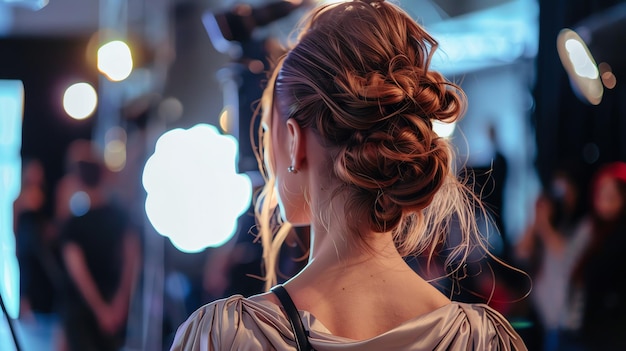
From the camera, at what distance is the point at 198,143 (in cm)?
319

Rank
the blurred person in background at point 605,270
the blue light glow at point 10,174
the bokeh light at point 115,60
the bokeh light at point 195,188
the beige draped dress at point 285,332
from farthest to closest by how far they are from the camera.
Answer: the bokeh light at point 115,60 → the blue light glow at point 10,174 → the blurred person in background at point 605,270 → the bokeh light at point 195,188 → the beige draped dress at point 285,332

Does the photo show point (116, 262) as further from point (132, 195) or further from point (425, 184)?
point (425, 184)

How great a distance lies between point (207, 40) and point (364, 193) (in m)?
4.32

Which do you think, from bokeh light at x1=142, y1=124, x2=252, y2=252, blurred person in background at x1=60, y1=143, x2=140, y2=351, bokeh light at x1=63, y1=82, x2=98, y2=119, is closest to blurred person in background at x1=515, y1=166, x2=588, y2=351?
bokeh light at x1=142, y1=124, x2=252, y2=252

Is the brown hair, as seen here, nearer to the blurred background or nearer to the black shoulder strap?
the black shoulder strap

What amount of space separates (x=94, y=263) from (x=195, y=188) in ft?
2.35

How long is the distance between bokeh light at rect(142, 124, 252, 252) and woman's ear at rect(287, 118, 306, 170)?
7.06 feet

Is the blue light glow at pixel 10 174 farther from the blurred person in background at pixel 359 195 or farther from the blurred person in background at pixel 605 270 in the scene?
the blurred person in background at pixel 359 195

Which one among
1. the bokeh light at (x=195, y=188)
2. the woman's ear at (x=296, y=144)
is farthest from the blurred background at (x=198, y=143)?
the woman's ear at (x=296, y=144)

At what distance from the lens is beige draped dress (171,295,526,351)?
2.69ft

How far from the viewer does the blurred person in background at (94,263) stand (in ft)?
10.5

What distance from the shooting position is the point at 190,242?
3416mm

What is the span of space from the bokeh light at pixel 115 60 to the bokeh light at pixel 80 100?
741 mm

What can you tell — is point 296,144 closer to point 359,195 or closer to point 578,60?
point 359,195
